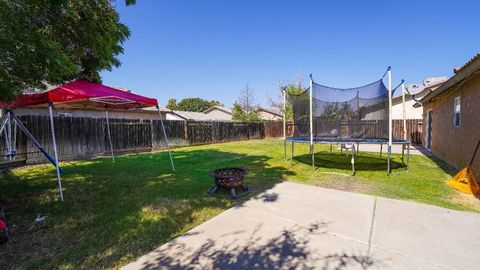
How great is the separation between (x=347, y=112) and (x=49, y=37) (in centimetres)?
701

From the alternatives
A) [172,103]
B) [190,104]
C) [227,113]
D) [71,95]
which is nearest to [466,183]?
[71,95]

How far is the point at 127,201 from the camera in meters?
3.90

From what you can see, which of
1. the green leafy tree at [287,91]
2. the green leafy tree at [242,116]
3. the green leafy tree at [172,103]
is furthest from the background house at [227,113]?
the green leafy tree at [172,103]

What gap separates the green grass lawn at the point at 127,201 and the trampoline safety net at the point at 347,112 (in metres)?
0.98

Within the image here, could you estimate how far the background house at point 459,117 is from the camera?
5.12 metres

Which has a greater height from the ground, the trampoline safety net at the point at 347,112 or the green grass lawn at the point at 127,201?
the trampoline safety net at the point at 347,112

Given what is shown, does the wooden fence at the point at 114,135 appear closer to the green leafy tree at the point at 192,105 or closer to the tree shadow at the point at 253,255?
the tree shadow at the point at 253,255

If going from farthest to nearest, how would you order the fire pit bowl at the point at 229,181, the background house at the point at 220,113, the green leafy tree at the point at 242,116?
1. the background house at the point at 220,113
2. the green leafy tree at the point at 242,116
3. the fire pit bowl at the point at 229,181

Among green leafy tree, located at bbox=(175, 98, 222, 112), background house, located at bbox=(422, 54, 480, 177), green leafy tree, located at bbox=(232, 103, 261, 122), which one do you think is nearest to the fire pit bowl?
background house, located at bbox=(422, 54, 480, 177)

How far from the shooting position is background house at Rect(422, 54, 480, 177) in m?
5.12

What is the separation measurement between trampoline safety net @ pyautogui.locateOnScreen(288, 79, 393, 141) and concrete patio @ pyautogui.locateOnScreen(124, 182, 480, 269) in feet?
11.3

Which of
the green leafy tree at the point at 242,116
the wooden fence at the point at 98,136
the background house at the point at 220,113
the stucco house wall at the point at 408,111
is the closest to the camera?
the wooden fence at the point at 98,136

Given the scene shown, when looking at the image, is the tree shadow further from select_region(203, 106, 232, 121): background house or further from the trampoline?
select_region(203, 106, 232, 121): background house

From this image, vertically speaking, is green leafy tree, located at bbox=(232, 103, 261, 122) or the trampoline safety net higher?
green leafy tree, located at bbox=(232, 103, 261, 122)
